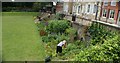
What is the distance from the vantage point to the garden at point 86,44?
30.8ft

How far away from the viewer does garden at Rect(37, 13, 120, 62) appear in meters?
9.38

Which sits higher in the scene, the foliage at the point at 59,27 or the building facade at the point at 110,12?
the building facade at the point at 110,12

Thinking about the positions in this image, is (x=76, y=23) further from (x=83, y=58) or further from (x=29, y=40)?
(x=83, y=58)

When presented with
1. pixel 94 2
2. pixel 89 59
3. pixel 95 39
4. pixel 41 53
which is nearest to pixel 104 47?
pixel 89 59

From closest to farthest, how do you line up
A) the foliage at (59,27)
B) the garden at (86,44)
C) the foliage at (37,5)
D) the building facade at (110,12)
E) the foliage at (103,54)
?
the foliage at (103,54), the garden at (86,44), the foliage at (59,27), the building facade at (110,12), the foliage at (37,5)

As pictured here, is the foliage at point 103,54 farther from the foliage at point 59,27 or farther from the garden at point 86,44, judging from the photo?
the foliage at point 59,27

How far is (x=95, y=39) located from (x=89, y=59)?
242 inches

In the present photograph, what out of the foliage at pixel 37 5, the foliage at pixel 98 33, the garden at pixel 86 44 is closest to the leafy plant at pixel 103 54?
the garden at pixel 86 44

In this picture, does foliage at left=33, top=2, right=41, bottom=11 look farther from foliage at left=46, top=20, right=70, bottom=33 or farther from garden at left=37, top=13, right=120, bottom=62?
foliage at left=46, top=20, right=70, bottom=33

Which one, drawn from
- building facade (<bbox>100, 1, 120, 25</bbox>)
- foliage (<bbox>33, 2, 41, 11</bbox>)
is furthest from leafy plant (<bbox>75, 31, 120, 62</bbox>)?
foliage (<bbox>33, 2, 41, 11</bbox>)

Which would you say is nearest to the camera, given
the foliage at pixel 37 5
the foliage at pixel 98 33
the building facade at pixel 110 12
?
the foliage at pixel 98 33

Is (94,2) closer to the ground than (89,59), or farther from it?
farther from it

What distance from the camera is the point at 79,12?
43.5 m

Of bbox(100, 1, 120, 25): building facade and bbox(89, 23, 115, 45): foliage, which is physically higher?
bbox(100, 1, 120, 25): building facade
